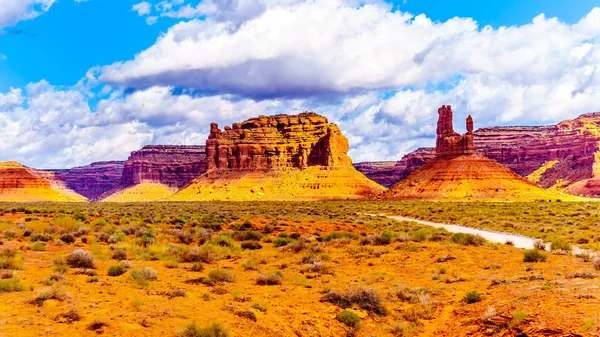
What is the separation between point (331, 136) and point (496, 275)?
118879 mm

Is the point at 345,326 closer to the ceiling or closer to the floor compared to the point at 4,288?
closer to the floor

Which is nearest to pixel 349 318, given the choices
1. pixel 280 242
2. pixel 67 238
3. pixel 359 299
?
pixel 359 299

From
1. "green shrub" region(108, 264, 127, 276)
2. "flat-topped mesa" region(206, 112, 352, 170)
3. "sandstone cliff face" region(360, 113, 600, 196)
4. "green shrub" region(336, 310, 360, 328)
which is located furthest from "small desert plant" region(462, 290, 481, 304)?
"sandstone cliff face" region(360, 113, 600, 196)

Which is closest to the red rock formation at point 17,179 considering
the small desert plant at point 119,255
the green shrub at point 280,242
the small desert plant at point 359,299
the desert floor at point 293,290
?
the desert floor at point 293,290

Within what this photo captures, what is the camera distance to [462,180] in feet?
332

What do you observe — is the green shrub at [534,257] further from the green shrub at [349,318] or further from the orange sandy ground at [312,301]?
the green shrub at [349,318]

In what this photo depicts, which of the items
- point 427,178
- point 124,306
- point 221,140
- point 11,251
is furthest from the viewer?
point 221,140

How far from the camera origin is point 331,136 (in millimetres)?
135250

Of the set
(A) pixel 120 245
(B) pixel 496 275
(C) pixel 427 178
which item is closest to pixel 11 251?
(A) pixel 120 245

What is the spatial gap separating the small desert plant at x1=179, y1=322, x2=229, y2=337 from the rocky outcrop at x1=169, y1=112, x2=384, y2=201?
10575cm

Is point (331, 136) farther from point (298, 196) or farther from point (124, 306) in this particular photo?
point (124, 306)

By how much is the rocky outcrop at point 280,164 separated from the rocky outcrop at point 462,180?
15016mm

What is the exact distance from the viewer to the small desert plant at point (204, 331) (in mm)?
10313

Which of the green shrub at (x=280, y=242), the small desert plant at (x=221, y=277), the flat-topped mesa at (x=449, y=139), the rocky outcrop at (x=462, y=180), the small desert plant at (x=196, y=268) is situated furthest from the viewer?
the flat-topped mesa at (x=449, y=139)
